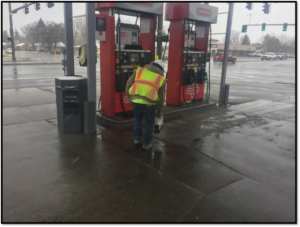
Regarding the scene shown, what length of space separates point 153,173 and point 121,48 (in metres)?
3.61

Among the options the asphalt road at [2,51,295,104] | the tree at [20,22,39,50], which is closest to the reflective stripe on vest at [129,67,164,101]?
the asphalt road at [2,51,295,104]

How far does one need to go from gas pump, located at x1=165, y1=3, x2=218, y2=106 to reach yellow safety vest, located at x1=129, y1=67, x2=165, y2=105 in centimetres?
370

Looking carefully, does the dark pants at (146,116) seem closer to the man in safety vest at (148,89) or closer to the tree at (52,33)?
the man in safety vest at (148,89)

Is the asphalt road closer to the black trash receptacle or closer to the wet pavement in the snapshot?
the wet pavement

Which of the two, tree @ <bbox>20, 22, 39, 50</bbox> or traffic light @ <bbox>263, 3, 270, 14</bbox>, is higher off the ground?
tree @ <bbox>20, 22, 39, 50</bbox>

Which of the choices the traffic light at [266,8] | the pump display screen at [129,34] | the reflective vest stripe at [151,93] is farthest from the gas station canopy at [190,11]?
the traffic light at [266,8]

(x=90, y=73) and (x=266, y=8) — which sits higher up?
(x=266, y=8)

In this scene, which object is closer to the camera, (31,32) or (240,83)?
(240,83)

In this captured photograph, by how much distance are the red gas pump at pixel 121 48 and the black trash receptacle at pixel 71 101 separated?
92cm

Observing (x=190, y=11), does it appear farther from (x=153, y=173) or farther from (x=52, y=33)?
(x=52, y=33)

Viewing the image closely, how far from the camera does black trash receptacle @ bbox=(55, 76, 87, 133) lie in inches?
211

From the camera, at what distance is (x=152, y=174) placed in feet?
12.9

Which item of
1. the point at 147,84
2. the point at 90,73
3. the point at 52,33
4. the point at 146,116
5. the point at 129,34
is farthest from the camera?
the point at 52,33

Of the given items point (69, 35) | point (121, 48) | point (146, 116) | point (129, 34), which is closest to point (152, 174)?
point (146, 116)
